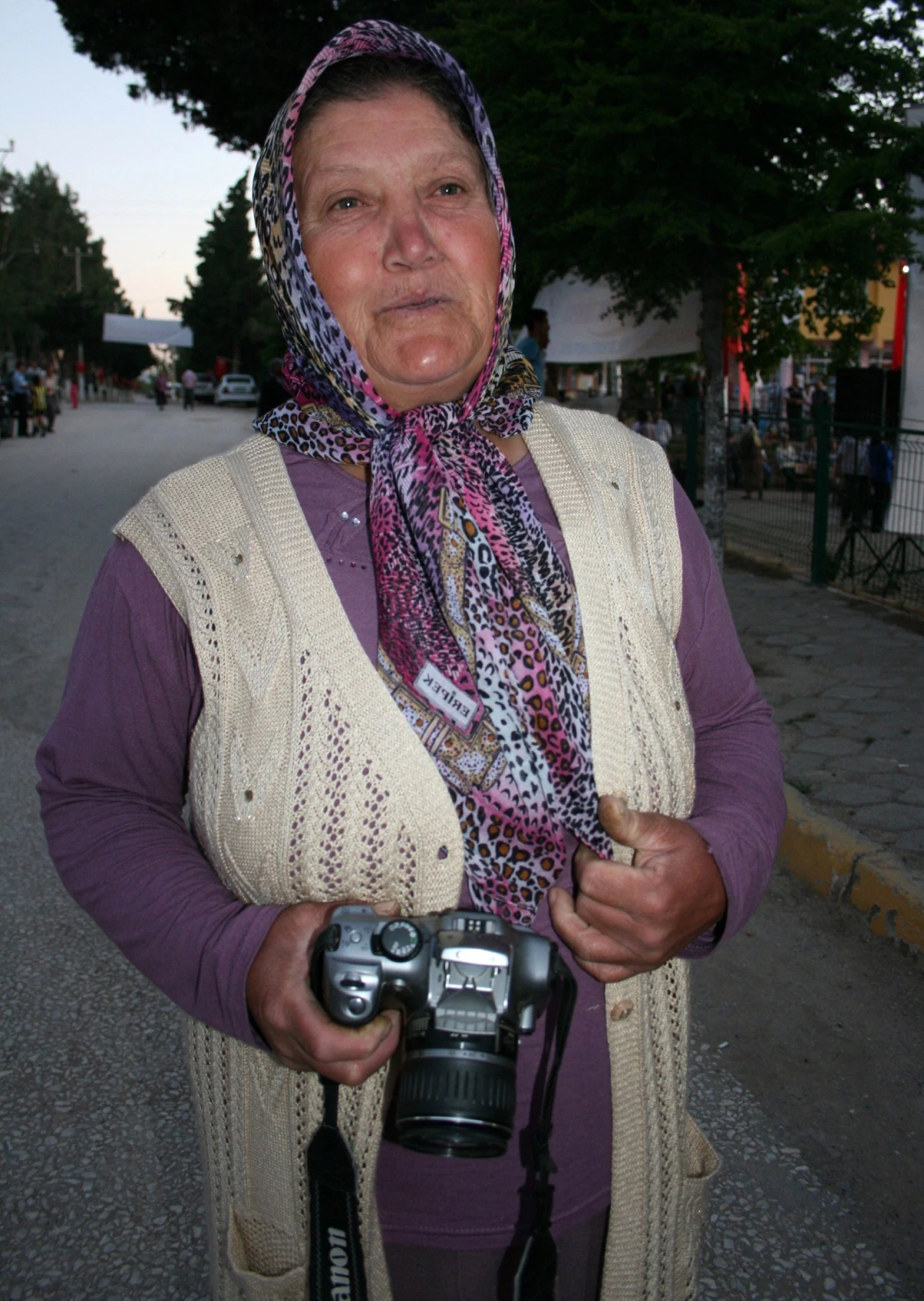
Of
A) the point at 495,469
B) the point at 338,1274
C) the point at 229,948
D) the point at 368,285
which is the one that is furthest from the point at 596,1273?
the point at 368,285

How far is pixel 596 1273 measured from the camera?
4.97 ft

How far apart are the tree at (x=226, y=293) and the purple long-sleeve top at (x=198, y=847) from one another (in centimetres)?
7623

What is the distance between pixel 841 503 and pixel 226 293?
2993 inches

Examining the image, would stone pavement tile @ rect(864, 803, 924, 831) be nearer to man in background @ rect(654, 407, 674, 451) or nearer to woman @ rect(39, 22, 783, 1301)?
woman @ rect(39, 22, 783, 1301)

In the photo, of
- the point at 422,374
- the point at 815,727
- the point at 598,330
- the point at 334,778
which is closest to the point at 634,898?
the point at 334,778

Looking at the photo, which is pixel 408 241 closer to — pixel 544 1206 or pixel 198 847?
pixel 198 847

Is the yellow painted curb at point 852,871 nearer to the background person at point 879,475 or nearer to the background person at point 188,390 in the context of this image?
the background person at point 879,475

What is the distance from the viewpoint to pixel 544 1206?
1.28m

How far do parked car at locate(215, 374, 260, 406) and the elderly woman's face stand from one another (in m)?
53.4

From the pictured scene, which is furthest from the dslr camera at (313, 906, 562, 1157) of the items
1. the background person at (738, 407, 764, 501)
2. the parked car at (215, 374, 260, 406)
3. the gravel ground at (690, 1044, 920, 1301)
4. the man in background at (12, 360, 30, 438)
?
the parked car at (215, 374, 260, 406)

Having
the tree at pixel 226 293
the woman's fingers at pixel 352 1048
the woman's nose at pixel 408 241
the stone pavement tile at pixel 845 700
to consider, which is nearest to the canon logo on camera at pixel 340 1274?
the woman's fingers at pixel 352 1048

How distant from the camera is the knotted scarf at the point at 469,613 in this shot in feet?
4.33

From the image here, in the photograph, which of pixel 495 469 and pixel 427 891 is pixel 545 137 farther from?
pixel 427 891

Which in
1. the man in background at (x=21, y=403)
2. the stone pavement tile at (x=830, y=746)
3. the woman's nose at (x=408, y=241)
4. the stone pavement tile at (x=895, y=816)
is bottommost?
the stone pavement tile at (x=895, y=816)
